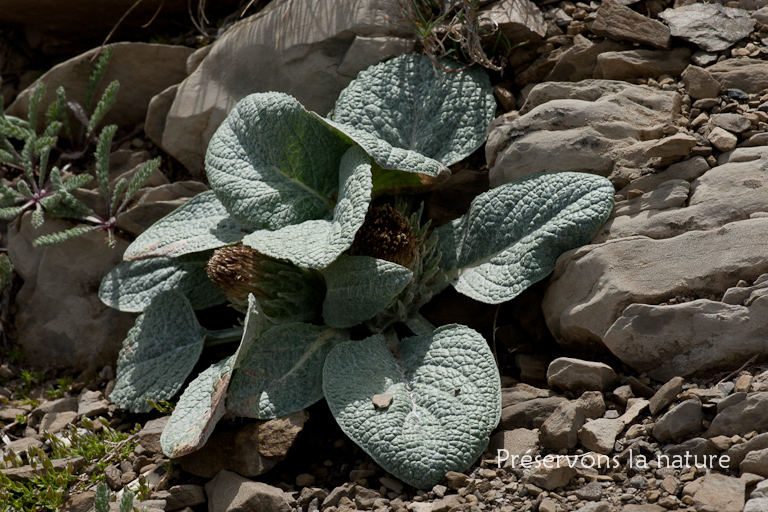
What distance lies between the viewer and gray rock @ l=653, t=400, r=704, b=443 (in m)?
1.58

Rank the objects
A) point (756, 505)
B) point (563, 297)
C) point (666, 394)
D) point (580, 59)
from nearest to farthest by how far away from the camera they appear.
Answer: point (756, 505) < point (666, 394) < point (563, 297) < point (580, 59)

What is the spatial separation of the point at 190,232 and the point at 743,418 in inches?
69.1

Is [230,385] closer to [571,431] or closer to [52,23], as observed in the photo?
[571,431]

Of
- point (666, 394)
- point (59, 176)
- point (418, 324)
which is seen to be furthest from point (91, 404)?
point (666, 394)

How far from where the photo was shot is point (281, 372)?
2070mm

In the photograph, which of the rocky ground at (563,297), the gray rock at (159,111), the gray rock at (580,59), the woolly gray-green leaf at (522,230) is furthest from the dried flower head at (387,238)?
the gray rock at (159,111)

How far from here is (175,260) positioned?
2566mm

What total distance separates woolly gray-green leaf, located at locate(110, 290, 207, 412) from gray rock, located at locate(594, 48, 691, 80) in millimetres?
1637

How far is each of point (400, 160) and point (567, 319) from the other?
2.21ft

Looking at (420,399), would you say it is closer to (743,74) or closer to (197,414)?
(197,414)

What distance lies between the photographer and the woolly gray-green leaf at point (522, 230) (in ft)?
6.77

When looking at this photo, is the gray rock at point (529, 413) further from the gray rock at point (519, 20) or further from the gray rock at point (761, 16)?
the gray rock at point (761, 16)

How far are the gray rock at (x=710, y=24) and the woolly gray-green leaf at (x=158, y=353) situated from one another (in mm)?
1908

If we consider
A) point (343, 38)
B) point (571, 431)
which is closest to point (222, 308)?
point (343, 38)
